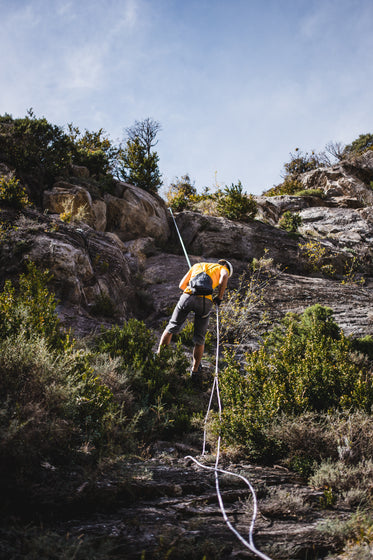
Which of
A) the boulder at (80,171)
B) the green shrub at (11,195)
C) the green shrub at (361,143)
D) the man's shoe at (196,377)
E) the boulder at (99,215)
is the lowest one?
the man's shoe at (196,377)

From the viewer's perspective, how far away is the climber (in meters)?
5.41

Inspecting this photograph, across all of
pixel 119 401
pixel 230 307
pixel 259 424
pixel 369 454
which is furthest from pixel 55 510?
pixel 230 307

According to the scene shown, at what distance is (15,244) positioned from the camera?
22.6 feet

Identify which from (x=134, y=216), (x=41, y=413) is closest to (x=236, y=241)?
(x=134, y=216)

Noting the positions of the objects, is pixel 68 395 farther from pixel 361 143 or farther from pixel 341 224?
pixel 361 143

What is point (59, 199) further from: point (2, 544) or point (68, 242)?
point (2, 544)

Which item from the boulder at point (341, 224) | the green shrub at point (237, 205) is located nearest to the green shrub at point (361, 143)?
the boulder at point (341, 224)

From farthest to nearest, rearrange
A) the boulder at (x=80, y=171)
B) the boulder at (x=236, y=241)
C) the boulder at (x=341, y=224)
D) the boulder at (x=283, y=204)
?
the boulder at (x=283, y=204), the boulder at (x=341, y=224), the boulder at (x=236, y=241), the boulder at (x=80, y=171)

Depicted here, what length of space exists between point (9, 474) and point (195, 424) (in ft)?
9.26

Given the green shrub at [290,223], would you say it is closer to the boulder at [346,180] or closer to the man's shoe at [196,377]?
the boulder at [346,180]

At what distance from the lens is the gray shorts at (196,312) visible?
17.8 feet

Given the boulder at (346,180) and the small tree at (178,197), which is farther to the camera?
the boulder at (346,180)

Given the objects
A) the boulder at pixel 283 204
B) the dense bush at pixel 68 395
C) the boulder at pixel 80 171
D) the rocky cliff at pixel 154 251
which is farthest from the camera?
the boulder at pixel 283 204

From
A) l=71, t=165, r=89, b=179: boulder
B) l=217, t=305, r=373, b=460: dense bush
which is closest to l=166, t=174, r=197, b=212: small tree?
l=71, t=165, r=89, b=179: boulder
